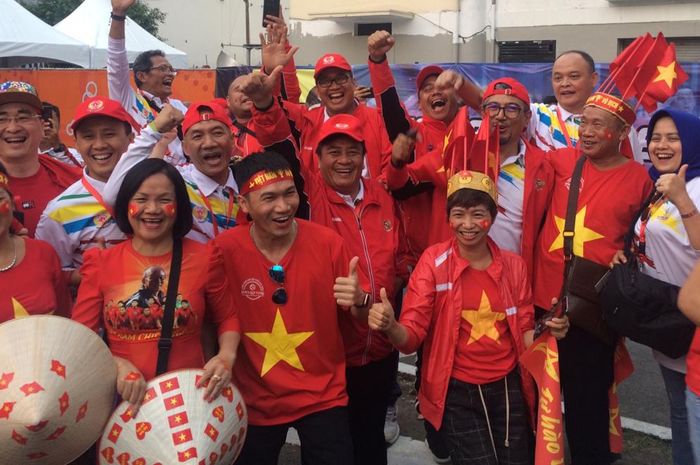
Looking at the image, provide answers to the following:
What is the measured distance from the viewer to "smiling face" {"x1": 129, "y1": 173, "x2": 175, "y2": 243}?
117 inches

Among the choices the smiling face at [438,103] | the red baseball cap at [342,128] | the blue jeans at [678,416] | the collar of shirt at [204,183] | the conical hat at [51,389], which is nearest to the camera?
the conical hat at [51,389]

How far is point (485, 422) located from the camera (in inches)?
129

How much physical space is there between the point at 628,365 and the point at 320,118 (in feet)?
8.18

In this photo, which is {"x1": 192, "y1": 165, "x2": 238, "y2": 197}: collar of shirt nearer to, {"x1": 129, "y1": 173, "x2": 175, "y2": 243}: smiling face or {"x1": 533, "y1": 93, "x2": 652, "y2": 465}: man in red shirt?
{"x1": 129, "y1": 173, "x2": 175, "y2": 243}: smiling face

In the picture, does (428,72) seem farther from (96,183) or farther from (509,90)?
(96,183)

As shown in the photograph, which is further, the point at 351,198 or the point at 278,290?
the point at 351,198

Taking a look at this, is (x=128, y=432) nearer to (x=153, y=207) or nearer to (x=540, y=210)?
(x=153, y=207)

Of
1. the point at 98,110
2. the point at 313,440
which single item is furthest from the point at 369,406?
the point at 98,110

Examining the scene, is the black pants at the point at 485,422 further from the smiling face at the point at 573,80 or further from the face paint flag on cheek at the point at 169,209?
the smiling face at the point at 573,80

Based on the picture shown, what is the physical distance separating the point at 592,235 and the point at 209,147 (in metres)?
2.04

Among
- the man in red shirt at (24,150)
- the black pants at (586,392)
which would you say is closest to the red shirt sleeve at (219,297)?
the man in red shirt at (24,150)

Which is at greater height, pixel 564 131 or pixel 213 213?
pixel 564 131

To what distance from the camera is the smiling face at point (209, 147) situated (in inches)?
146

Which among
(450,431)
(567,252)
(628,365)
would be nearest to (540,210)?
(567,252)
